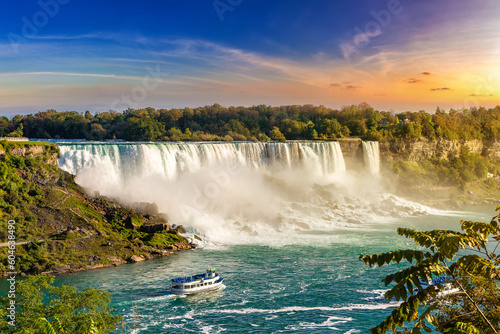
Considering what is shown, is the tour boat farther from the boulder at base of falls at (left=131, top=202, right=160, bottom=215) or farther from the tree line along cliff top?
the tree line along cliff top

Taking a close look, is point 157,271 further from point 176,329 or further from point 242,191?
point 242,191

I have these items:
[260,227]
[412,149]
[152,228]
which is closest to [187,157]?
[260,227]

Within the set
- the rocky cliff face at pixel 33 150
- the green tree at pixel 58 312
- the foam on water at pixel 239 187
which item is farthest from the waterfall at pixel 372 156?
the green tree at pixel 58 312

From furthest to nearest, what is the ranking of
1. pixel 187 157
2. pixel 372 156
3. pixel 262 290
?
pixel 372 156 → pixel 187 157 → pixel 262 290

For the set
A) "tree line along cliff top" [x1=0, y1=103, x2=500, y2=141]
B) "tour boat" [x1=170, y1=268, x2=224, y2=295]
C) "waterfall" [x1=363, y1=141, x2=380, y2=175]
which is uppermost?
"tree line along cliff top" [x1=0, y1=103, x2=500, y2=141]

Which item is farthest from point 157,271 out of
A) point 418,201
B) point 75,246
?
point 418,201

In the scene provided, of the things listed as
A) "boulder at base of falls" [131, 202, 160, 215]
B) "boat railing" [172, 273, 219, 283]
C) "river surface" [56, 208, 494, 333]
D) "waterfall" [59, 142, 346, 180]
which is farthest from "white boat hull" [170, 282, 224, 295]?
"waterfall" [59, 142, 346, 180]

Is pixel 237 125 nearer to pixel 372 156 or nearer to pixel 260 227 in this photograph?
pixel 372 156

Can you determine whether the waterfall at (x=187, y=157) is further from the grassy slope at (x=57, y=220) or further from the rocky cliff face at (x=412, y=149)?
the rocky cliff face at (x=412, y=149)

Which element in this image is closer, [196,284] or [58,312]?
[58,312]
